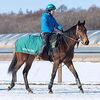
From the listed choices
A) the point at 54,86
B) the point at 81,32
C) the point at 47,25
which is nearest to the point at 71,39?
the point at 81,32

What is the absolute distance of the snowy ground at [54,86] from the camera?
13.0 meters

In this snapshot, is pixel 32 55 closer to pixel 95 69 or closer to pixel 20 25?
pixel 95 69

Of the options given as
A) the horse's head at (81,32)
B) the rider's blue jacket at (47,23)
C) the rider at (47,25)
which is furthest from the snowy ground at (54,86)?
the rider's blue jacket at (47,23)

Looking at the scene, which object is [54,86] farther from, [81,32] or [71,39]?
[81,32]

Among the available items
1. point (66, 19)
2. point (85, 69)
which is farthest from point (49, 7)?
point (66, 19)

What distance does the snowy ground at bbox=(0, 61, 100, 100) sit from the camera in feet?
42.8

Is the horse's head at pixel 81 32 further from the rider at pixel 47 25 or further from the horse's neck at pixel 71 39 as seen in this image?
the rider at pixel 47 25

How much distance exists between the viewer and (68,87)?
1619 centimetres

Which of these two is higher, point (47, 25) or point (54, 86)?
point (47, 25)

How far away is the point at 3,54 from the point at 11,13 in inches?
3142

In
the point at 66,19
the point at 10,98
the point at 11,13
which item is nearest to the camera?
the point at 10,98

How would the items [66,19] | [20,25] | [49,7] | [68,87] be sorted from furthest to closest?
[20,25]
[66,19]
[68,87]
[49,7]

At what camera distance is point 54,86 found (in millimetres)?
16562

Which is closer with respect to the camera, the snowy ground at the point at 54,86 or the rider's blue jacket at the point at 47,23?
the snowy ground at the point at 54,86
